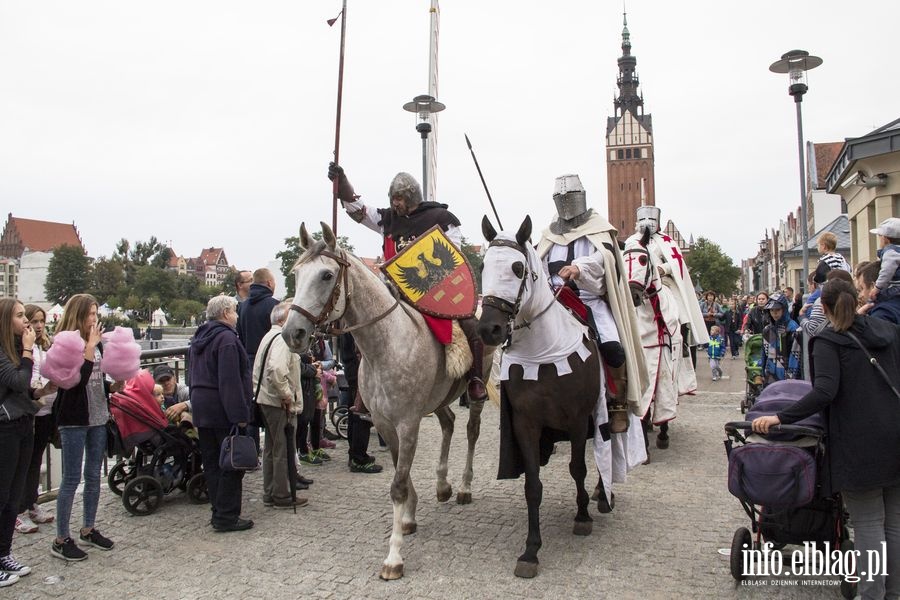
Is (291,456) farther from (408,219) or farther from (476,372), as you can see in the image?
(408,219)

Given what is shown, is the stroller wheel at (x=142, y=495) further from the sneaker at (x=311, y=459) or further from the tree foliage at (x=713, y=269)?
the tree foliage at (x=713, y=269)

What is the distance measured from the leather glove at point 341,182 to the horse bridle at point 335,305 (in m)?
0.95

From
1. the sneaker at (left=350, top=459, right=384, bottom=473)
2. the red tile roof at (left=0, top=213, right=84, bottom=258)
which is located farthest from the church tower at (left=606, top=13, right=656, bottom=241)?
the red tile roof at (left=0, top=213, right=84, bottom=258)

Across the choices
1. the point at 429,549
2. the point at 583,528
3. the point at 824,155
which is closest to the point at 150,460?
the point at 429,549

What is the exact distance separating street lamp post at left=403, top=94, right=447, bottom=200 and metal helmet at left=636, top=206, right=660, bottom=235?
191 inches

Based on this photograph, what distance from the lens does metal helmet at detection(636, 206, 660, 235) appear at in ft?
26.5

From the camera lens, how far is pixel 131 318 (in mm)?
81312

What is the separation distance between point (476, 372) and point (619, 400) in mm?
1150

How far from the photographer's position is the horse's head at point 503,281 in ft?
13.3

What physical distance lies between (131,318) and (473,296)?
280ft

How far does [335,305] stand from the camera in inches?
176

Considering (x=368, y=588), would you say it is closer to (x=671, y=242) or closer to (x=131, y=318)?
(x=671, y=242)

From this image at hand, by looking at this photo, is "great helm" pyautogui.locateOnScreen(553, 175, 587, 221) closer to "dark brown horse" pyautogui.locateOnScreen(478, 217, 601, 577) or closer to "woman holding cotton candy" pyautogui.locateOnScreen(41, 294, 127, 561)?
"dark brown horse" pyautogui.locateOnScreen(478, 217, 601, 577)

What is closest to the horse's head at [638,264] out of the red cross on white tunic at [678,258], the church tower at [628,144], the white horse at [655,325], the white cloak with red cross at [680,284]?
the white horse at [655,325]
